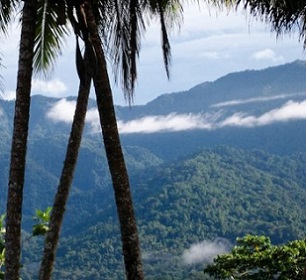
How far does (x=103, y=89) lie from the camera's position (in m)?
6.16

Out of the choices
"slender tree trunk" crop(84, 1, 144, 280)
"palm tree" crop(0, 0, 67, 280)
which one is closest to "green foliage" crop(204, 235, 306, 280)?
"slender tree trunk" crop(84, 1, 144, 280)

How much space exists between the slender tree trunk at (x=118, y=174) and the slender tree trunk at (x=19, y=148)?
0.62 metres

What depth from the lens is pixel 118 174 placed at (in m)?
6.08

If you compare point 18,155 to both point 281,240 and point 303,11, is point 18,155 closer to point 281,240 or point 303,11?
point 303,11

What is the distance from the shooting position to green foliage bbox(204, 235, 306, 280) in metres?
15.6

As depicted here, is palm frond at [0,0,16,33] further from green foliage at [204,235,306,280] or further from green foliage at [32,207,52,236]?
green foliage at [204,235,306,280]

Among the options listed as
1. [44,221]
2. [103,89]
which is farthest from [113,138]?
[44,221]

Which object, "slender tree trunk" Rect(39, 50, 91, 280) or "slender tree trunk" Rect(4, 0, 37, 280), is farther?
"slender tree trunk" Rect(39, 50, 91, 280)

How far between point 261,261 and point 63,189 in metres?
9.53

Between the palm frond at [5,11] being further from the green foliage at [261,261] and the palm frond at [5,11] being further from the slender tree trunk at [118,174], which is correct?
the green foliage at [261,261]

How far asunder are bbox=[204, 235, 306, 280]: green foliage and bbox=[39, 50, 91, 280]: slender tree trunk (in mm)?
8850

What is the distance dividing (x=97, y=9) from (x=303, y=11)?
7.31ft

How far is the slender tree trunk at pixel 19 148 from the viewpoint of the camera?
232 inches

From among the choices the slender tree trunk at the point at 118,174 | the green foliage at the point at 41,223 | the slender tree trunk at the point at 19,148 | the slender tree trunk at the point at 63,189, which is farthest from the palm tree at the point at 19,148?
the green foliage at the point at 41,223
